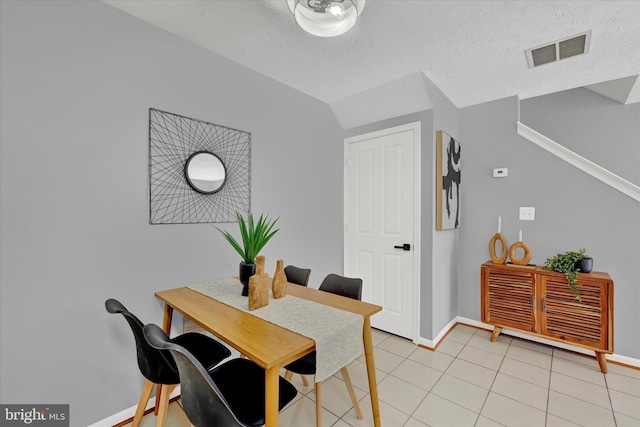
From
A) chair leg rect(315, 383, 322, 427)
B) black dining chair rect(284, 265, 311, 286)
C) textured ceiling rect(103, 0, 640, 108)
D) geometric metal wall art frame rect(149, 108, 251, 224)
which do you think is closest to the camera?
chair leg rect(315, 383, 322, 427)

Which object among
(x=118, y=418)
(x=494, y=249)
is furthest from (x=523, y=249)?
(x=118, y=418)

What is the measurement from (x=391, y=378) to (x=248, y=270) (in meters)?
1.44

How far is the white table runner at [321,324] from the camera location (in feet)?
3.93

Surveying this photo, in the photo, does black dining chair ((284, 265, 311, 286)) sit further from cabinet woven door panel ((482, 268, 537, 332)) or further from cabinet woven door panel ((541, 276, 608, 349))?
cabinet woven door panel ((541, 276, 608, 349))

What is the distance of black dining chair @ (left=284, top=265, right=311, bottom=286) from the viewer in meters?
2.09

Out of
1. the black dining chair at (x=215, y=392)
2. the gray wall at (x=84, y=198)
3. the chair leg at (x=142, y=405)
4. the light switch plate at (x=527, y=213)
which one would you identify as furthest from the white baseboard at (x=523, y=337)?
the chair leg at (x=142, y=405)

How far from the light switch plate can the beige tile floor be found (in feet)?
4.03

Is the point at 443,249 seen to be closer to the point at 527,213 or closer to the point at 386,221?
the point at 386,221

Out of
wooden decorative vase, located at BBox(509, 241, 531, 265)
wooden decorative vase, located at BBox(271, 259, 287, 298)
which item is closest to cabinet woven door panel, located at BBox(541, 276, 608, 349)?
wooden decorative vase, located at BBox(509, 241, 531, 265)

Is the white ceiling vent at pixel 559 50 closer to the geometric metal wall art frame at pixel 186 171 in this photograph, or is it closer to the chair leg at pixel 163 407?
the geometric metal wall art frame at pixel 186 171

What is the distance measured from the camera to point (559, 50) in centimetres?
198

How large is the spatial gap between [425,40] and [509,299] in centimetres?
239

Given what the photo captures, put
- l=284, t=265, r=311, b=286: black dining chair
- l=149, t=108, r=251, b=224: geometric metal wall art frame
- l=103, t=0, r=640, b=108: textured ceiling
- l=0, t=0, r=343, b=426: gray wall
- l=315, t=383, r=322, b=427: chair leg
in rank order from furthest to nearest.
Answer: l=284, t=265, r=311, b=286: black dining chair → l=149, t=108, r=251, b=224: geometric metal wall art frame → l=103, t=0, r=640, b=108: textured ceiling → l=315, t=383, r=322, b=427: chair leg → l=0, t=0, r=343, b=426: gray wall

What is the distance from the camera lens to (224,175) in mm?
2100
